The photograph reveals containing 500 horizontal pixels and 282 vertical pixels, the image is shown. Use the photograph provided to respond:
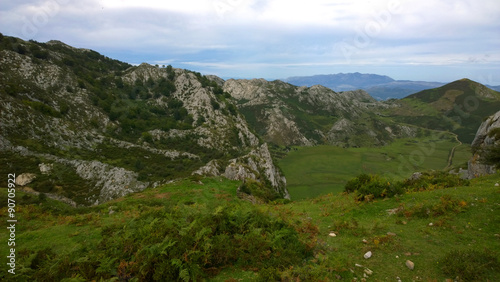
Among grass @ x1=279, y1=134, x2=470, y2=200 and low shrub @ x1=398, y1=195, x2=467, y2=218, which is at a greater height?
low shrub @ x1=398, y1=195, x2=467, y2=218

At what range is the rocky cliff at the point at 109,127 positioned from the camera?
4366 cm

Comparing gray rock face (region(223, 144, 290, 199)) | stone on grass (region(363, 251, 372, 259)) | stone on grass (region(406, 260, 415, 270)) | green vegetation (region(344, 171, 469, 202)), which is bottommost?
gray rock face (region(223, 144, 290, 199))

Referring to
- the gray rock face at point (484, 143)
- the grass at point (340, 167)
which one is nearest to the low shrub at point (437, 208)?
the gray rock face at point (484, 143)

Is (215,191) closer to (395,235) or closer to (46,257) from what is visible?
(46,257)

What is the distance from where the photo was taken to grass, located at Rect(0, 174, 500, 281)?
888 centimetres

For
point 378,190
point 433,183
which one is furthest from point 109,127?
point 433,183

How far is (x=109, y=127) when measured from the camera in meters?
75.6

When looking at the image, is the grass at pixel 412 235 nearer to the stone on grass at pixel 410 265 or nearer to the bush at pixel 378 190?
the stone on grass at pixel 410 265

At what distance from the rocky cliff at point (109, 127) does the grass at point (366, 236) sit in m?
24.2

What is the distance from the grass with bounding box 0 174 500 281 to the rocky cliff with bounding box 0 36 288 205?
79.3ft

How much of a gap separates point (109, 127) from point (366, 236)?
8376 cm

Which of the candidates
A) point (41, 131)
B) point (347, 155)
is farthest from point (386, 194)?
point (347, 155)

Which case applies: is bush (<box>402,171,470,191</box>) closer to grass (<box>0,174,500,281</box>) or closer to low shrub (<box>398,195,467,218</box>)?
grass (<box>0,174,500,281</box>)

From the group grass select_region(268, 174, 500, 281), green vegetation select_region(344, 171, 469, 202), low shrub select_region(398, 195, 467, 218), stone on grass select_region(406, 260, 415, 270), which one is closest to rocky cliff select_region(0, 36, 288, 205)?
green vegetation select_region(344, 171, 469, 202)
